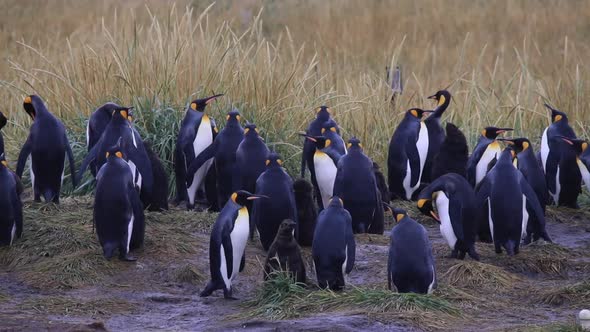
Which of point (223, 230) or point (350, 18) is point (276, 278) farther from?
point (350, 18)

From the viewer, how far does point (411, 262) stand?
272 inches

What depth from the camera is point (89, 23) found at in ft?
60.3

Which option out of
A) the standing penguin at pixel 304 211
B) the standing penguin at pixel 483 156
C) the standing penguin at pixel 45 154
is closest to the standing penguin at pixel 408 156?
the standing penguin at pixel 483 156

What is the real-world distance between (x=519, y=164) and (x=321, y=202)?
1.78m

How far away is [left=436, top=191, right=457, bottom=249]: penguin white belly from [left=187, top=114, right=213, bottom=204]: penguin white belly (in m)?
2.50

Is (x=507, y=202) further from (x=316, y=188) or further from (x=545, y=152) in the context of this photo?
(x=545, y=152)

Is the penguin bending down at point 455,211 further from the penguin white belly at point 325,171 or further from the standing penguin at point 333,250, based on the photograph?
the penguin white belly at point 325,171

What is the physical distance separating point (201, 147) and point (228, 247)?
2838mm

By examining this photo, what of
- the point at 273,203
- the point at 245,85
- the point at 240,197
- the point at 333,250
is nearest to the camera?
the point at 333,250

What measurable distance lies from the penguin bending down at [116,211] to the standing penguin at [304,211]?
3.96ft

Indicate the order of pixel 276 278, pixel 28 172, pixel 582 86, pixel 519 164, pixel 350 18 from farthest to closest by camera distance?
1. pixel 350 18
2. pixel 582 86
3. pixel 28 172
4. pixel 519 164
5. pixel 276 278

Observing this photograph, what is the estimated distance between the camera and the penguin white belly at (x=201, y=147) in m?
9.99

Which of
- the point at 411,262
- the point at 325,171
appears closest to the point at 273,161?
the point at 325,171

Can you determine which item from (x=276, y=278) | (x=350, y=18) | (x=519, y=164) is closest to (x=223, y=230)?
(x=276, y=278)
